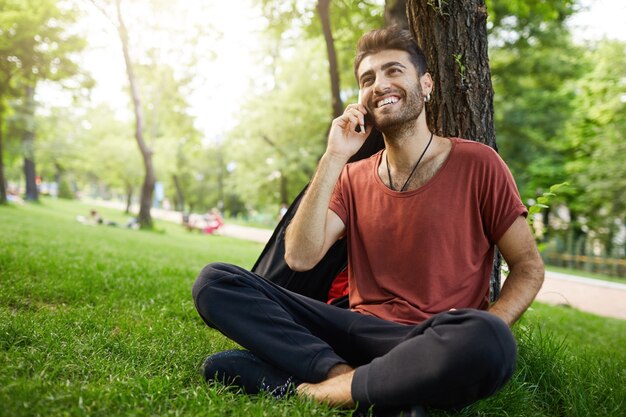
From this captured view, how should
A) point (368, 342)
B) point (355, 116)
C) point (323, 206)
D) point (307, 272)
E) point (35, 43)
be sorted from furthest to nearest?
point (35, 43) < point (307, 272) < point (355, 116) < point (323, 206) < point (368, 342)

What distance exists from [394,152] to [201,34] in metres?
18.6

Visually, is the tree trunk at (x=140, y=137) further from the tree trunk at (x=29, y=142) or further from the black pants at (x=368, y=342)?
the black pants at (x=368, y=342)

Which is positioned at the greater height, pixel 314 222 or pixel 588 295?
pixel 314 222

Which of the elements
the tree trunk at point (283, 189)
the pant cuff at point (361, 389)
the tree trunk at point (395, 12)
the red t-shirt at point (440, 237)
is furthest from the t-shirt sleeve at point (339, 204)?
the tree trunk at point (283, 189)

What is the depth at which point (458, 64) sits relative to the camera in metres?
3.69

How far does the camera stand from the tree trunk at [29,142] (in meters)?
24.4

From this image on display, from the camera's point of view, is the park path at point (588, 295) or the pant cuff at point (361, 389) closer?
the pant cuff at point (361, 389)

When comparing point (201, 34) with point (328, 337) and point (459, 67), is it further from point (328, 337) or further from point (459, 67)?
point (328, 337)

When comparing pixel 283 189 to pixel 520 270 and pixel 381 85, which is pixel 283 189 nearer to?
pixel 381 85

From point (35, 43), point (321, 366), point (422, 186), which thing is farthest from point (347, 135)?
point (35, 43)

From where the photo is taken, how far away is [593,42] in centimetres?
2597

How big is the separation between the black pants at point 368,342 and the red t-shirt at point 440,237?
0.19 metres

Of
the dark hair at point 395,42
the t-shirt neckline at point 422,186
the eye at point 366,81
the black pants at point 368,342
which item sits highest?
the dark hair at point 395,42

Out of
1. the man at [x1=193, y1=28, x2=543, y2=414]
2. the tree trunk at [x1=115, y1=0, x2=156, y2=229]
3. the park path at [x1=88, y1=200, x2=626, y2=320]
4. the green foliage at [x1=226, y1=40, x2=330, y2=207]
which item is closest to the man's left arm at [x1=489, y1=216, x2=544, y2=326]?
the man at [x1=193, y1=28, x2=543, y2=414]
